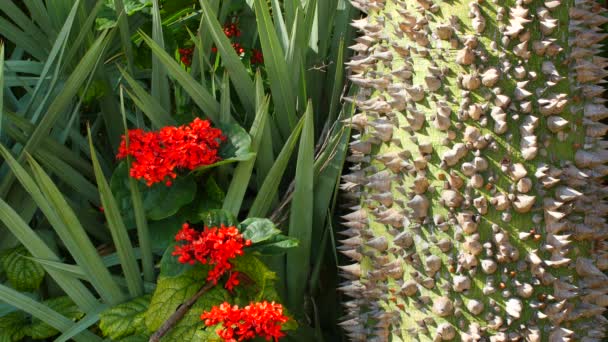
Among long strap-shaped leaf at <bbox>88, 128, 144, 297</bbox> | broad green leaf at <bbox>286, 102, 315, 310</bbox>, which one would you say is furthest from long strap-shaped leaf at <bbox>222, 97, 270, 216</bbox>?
long strap-shaped leaf at <bbox>88, 128, 144, 297</bbox>

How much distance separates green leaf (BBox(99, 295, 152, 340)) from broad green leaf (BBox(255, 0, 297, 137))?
52 cm

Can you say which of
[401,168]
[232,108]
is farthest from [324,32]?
[401,168]

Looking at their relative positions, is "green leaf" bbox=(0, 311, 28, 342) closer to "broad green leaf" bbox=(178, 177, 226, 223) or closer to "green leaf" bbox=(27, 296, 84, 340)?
"green leaf" bbox=(27, 296, 84, 340)

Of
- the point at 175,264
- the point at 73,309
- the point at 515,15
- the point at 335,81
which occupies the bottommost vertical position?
the point at 73,309

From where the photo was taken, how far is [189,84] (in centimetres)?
159

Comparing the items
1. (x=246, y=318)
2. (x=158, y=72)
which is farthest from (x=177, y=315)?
(x=158, y=72)

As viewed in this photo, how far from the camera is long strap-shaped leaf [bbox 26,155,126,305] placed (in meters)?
1.42

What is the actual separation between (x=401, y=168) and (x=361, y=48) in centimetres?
28

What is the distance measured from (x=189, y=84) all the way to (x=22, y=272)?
20.4 inches

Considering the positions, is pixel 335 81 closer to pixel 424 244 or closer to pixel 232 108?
pixel 232 108

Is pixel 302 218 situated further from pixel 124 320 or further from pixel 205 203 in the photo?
pixel 124 320

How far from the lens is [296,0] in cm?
170

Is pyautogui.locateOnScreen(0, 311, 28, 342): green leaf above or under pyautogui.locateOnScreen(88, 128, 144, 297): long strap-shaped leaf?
under

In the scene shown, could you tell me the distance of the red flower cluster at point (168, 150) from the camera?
1.50 metres
